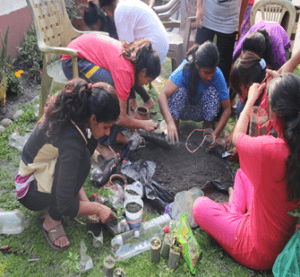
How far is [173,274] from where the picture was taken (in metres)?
2.06

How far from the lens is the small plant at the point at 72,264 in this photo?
2.02 meters

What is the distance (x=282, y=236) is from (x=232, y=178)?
3.43ft

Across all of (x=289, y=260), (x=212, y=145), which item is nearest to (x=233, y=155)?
(x=212, y=145)

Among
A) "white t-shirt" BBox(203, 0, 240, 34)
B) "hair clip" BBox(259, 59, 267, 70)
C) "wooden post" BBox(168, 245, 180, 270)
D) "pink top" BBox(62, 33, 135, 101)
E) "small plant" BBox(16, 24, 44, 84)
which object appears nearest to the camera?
"wooden post" BBox(168, 245, 180, 270)

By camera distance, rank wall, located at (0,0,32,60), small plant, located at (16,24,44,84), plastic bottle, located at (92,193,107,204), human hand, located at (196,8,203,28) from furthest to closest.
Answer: small plant, located at (16,24,44,84) < wall, located at (0,0,32,60) < human hand, located at (196,8,203,28) < plastic bottle, located at (92,193,107,204)

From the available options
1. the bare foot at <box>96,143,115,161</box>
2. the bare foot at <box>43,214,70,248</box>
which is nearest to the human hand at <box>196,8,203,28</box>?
the bare foot at <box>96,143,115,161</box>

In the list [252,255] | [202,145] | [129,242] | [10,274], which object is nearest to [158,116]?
[202,145]

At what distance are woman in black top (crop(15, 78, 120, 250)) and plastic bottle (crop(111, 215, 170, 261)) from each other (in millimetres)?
213

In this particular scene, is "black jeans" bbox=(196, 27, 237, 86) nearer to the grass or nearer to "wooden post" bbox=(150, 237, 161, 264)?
the grass

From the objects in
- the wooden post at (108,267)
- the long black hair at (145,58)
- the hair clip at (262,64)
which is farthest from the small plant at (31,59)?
the wooden post at (108,267)

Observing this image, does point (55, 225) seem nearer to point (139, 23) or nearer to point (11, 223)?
point (11, 223)

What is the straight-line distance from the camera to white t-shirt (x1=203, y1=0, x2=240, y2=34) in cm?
365

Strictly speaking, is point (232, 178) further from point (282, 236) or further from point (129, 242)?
point (129, 242)

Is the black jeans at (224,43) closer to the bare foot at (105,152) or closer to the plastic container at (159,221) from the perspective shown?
the bare foot at (105,152)
